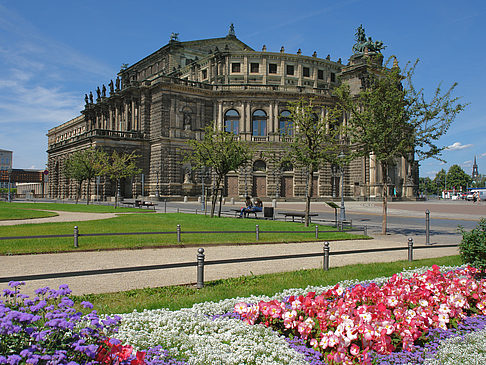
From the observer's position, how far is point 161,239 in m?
15.9

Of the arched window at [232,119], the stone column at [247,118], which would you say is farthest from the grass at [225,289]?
the arched window at [232,119]

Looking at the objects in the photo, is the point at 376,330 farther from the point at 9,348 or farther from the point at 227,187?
the point at 227,187

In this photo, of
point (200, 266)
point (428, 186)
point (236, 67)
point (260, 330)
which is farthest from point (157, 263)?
point (428, 186)

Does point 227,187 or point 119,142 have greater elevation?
point 119,142

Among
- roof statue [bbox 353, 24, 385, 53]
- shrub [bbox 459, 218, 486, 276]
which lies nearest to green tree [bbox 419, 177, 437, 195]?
roof statue [bbox 353, 24, 385, 53]

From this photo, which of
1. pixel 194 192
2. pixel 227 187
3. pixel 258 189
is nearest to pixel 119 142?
pixel 194 192

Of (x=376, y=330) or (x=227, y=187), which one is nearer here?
(x=376, y=330)

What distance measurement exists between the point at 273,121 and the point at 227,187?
12.5 meters

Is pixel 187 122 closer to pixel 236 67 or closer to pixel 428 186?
pixel 236 67

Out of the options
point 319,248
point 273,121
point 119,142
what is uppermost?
point 273,121

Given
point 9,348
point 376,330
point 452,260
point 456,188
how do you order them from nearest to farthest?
point 9,348
point 376,330
point 452,260
point 456,188

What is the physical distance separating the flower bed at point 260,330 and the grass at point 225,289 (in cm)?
81

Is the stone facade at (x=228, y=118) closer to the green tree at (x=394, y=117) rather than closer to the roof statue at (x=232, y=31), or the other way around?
the roof statue at (x=232, y=31)

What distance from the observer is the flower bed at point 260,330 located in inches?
145
